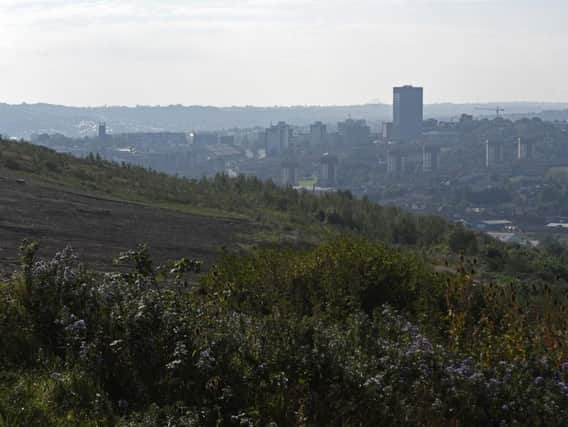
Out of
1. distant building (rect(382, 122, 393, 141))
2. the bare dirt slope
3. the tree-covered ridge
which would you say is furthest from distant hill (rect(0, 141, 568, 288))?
distant building (rect(382, 122, 393, 141))

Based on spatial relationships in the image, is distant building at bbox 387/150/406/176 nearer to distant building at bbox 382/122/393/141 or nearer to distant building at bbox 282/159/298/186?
distant building at bbox 282/159/298/186

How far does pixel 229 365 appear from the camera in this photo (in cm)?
503

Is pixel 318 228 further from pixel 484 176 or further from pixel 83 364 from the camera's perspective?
pixel 484 176

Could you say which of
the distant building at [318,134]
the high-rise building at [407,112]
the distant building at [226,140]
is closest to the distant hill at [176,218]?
the distant building at [226,140]


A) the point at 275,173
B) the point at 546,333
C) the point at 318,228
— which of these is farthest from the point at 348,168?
the point at 546,333

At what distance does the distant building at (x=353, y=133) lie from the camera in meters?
159

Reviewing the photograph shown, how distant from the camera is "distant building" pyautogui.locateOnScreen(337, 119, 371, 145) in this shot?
158625mm

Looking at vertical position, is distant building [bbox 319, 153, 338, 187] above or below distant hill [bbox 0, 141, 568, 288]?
below

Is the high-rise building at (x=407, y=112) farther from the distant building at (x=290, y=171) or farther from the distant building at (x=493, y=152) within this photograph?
the distant building at (x=290, y=171)

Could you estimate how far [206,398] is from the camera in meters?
4.83

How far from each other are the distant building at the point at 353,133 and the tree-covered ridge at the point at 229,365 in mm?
150864

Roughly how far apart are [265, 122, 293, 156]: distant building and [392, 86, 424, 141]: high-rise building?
24.3m

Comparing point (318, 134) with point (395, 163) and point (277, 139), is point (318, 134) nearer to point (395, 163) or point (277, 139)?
point (277, 139)

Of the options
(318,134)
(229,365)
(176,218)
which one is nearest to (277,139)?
(318,134)
